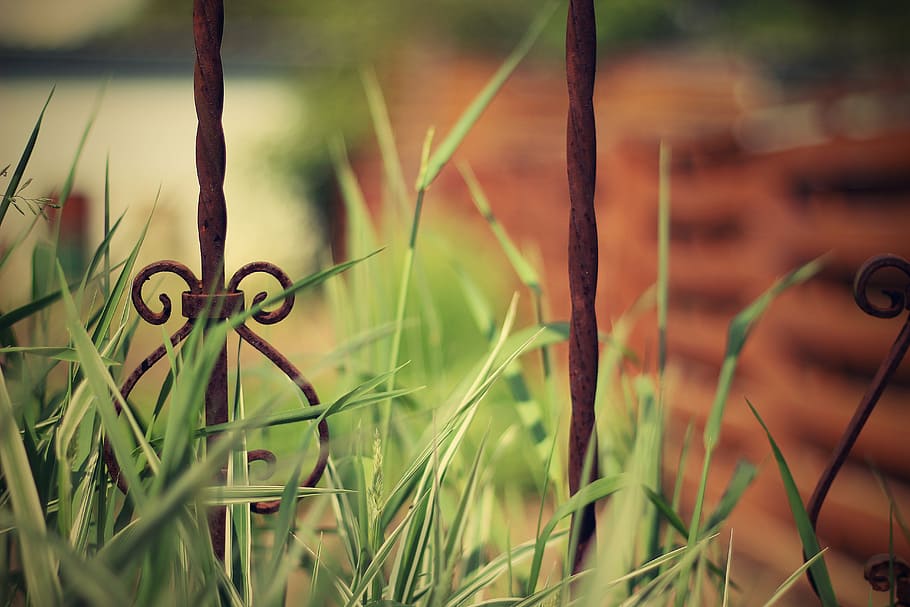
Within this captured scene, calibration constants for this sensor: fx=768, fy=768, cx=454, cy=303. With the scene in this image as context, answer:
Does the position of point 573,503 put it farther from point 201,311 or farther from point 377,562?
point 201,311

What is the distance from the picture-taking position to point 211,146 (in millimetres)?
423

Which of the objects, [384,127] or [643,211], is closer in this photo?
[384,127]

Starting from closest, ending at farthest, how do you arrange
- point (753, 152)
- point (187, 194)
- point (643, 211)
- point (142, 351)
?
1. point (753, 152)
2. point (643, 211)
3. point (142, 351)
4. point (187, 194)

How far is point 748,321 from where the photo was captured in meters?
0.50

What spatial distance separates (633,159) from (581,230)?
1.89m

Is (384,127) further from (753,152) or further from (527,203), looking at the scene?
(527,203)

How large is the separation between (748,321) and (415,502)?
244 mm

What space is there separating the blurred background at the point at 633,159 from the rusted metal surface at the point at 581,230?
0.17 meters

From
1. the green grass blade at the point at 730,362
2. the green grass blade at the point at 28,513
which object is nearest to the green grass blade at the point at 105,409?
the green grass blade at the point at 28,513

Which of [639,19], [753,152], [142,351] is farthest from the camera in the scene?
[639,19]

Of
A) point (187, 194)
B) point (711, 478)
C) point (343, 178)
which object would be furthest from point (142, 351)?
point (187, 194)

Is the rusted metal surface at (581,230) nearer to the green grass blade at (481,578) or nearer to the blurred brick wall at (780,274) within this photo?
the green grass blade at (481,578)

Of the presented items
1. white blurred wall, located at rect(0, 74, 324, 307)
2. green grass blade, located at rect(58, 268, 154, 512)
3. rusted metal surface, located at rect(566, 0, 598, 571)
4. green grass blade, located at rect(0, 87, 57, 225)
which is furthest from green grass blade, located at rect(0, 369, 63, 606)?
white blurred wall, located at rect(0, 74, 324, 307)

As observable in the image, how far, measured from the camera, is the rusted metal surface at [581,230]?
1.39ft
